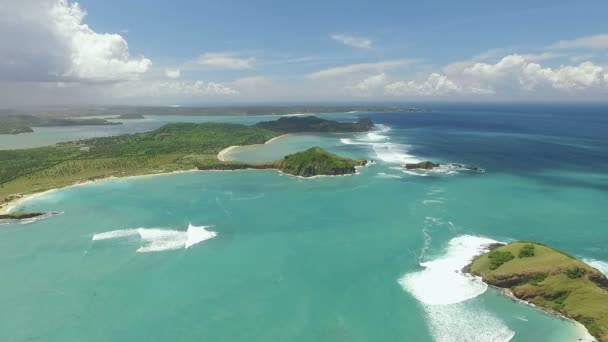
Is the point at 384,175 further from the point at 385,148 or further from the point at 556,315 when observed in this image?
the point at 556,315

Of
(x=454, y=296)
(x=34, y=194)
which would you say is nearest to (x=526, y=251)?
(x=454, y=296)

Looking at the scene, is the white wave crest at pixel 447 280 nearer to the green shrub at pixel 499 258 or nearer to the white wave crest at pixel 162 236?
the green shrub at pixel 499 258

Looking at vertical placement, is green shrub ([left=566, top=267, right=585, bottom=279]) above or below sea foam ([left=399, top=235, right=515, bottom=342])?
above

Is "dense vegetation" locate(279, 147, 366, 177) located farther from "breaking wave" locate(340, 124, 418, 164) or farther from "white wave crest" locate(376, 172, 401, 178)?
"breaking wave" locate(340, 124, 418, 164)

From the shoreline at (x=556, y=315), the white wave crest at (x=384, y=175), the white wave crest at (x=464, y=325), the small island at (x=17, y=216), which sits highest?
the white wave crest at (x=384, y=175)

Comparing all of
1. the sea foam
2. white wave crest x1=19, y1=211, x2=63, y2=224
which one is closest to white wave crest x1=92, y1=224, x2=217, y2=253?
white wave crest x1=19, y1=211, x2=63, y2=224

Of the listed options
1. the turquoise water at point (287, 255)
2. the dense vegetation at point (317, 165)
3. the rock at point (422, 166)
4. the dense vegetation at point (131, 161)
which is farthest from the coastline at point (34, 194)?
the rock at point (422, 166)

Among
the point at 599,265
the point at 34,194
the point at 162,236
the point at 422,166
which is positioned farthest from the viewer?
the point at 422,166
